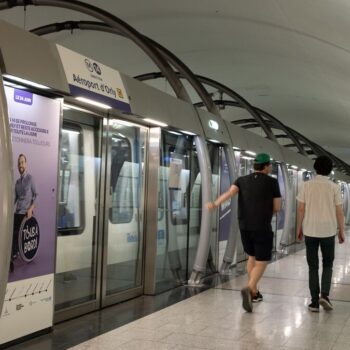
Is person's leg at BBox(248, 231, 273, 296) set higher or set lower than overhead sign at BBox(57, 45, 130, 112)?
lower

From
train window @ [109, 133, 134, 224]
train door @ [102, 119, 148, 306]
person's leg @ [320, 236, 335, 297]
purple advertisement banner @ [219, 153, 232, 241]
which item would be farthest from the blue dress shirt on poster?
purple advertisement banner @ [219, 153, 232, 241]

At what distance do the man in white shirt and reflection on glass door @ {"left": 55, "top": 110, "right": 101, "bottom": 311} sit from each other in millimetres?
2452

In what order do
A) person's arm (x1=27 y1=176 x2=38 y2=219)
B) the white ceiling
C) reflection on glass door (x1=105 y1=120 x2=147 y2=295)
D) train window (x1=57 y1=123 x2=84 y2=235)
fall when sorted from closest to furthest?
person's arm (x1=27 y1=176 x2=38 y2=219) < train window (x1=57 y1=123 x2=84 y2=235) < reflection on glass door (x1=105 y1=120 x2=147 y2=295) < the white ceiling

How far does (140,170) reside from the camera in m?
7.18

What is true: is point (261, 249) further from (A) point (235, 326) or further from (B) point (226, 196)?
(A) point (235, 326)

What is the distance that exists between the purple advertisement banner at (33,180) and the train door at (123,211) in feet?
4.22

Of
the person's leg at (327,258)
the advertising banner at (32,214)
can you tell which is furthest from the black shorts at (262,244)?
the advertising banner at (32,214)

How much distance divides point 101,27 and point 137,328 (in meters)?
4.11

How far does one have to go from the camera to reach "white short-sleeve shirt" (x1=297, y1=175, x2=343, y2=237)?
6.34 m

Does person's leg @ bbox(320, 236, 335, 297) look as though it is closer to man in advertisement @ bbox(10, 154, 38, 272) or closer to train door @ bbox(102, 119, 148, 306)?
train door @ bbox(102, 119, 148, 306)

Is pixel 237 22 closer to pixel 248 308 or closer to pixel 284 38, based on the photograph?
pixel 284 38

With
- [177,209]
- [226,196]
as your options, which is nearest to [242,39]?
[177,209]

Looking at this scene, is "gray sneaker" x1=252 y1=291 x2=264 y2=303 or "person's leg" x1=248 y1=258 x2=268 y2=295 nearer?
"person's leg" x1=248 y1=258 x2=268 y2=295

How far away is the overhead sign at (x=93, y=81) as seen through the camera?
5059 mm
